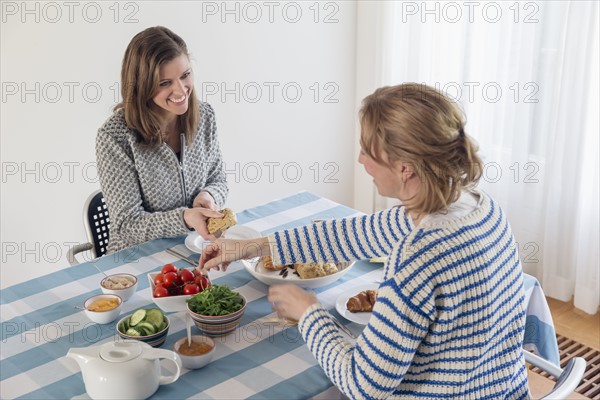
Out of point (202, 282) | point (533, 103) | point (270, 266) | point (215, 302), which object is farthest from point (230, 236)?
point (533, 103)

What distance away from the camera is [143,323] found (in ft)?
5.34

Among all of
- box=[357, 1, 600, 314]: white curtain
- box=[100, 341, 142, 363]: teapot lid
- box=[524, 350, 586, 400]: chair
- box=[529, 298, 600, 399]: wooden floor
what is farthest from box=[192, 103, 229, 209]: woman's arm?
box=[529, 298, 600, 399]: wooden floor

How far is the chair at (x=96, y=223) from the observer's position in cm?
238

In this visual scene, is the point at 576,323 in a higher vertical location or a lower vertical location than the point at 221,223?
lower

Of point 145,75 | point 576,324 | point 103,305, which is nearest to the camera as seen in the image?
point 103,305

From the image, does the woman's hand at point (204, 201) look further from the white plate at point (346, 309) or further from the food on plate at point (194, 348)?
the food on plate at point (194, 348)

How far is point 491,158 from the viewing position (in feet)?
10.9

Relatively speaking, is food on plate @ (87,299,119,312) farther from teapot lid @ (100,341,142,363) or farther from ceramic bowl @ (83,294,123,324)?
teapot lid @ (100,341,142,363)

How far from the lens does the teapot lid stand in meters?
1.45

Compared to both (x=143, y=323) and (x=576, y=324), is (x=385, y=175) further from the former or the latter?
(x=576, y=324)

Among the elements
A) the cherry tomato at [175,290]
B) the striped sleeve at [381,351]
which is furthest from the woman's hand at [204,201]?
the striped sleeve at [381,351]

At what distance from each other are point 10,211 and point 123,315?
136cm

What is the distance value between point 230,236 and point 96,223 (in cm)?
54

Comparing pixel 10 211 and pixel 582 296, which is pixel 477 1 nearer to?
pixel 582 296
